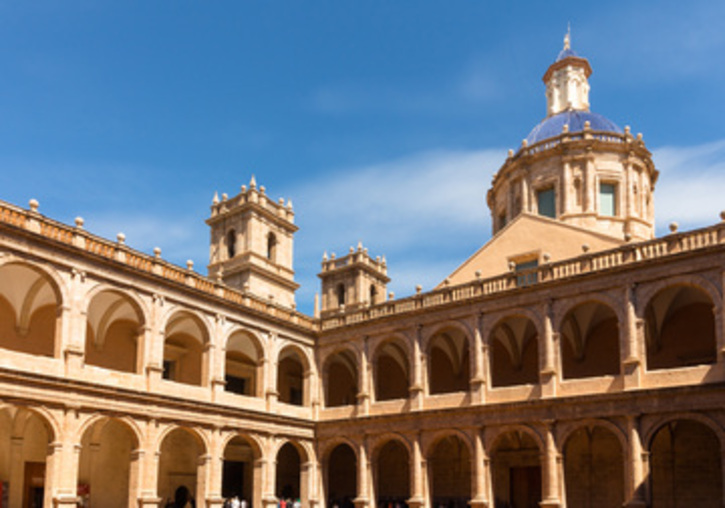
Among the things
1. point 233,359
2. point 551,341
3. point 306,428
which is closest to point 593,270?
point 551,341

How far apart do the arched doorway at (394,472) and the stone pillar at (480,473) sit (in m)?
7.80

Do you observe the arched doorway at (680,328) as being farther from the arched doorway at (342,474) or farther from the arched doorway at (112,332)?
the arched doorway at (112,332)

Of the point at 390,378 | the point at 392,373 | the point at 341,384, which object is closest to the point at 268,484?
the point at 390,378

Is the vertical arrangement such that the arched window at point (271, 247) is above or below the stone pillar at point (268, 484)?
above

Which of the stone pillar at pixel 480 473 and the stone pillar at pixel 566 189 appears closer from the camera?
the stone pillar at pixel 480 473

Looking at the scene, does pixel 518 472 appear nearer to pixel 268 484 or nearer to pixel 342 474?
pixel 342 474

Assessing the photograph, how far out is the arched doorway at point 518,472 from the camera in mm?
29609

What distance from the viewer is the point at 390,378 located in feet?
114

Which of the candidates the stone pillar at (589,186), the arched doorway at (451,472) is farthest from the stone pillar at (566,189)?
the arched doorway at (451,472)

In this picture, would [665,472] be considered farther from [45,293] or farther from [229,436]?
[45,293]

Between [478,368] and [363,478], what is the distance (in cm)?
657

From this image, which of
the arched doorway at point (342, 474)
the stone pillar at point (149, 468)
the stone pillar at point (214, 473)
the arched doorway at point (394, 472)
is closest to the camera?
the stone pillar at point (149, 468)

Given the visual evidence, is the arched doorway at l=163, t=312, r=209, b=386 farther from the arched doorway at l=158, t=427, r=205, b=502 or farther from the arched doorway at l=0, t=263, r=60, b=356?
the arched doorway at l=0, t=263, r=60, b=356

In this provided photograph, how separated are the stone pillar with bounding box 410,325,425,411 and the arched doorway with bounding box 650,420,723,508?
8.46 meters
